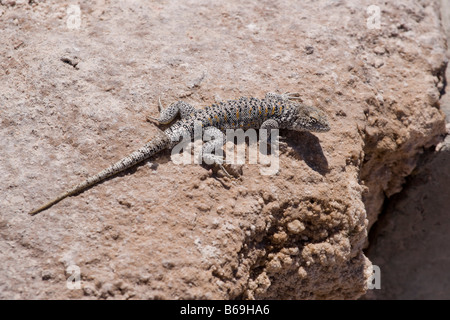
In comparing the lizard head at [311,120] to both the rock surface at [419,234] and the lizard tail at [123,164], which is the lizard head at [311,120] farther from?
the rock surface at [419,234]

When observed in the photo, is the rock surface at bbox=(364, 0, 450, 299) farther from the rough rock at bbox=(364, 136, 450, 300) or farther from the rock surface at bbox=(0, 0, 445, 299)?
the rock surface at bbox=(0, 0, 445, 299)

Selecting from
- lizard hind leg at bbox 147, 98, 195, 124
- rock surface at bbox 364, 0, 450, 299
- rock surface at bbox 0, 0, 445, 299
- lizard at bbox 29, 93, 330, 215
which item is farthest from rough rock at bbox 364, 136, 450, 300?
lizard hind leg at bbox 147, 98, 195, 124

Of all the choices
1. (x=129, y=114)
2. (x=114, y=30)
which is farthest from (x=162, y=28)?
(x=129, y=114)

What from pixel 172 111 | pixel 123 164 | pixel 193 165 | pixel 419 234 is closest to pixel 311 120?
pixel 193 165

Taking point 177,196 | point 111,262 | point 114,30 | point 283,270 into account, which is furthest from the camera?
point 114,30

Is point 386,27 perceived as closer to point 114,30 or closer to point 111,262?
point 114,30

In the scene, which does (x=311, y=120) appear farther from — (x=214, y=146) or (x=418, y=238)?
(x=418, y=238)
